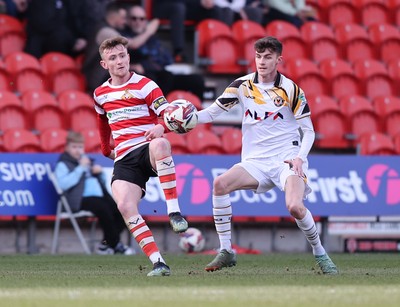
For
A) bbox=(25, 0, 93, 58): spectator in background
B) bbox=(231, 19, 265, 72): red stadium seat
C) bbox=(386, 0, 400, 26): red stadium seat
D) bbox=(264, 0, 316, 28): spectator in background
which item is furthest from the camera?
bbox=(386, 0, 400, 26): red stadium seat

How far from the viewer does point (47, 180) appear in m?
15.2

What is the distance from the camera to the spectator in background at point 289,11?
66.8ft

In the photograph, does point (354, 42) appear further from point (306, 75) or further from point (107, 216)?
point (107, 216)

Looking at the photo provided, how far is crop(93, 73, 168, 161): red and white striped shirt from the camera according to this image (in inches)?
381

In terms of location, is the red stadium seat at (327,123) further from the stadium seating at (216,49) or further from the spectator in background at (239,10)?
the spectator in background at (239,10)

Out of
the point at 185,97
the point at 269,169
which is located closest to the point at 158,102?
the point at 269,169

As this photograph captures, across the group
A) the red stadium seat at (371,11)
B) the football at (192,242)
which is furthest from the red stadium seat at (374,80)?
the football at (192,242)

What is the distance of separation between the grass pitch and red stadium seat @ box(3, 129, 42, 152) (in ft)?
11.8

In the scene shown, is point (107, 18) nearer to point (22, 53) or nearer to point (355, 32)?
point (22, 53)

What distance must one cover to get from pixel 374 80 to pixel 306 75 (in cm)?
141

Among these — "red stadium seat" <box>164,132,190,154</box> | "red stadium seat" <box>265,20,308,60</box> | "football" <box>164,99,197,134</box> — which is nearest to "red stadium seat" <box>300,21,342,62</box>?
"red stadium seat" <box>265,20,308,60</box>

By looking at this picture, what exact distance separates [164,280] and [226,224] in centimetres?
163

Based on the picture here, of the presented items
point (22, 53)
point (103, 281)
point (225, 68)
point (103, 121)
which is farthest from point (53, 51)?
point (103, 281)

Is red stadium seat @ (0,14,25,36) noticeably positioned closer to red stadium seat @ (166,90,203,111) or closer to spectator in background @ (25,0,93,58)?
spectator in background @ (25,0,93,58)
